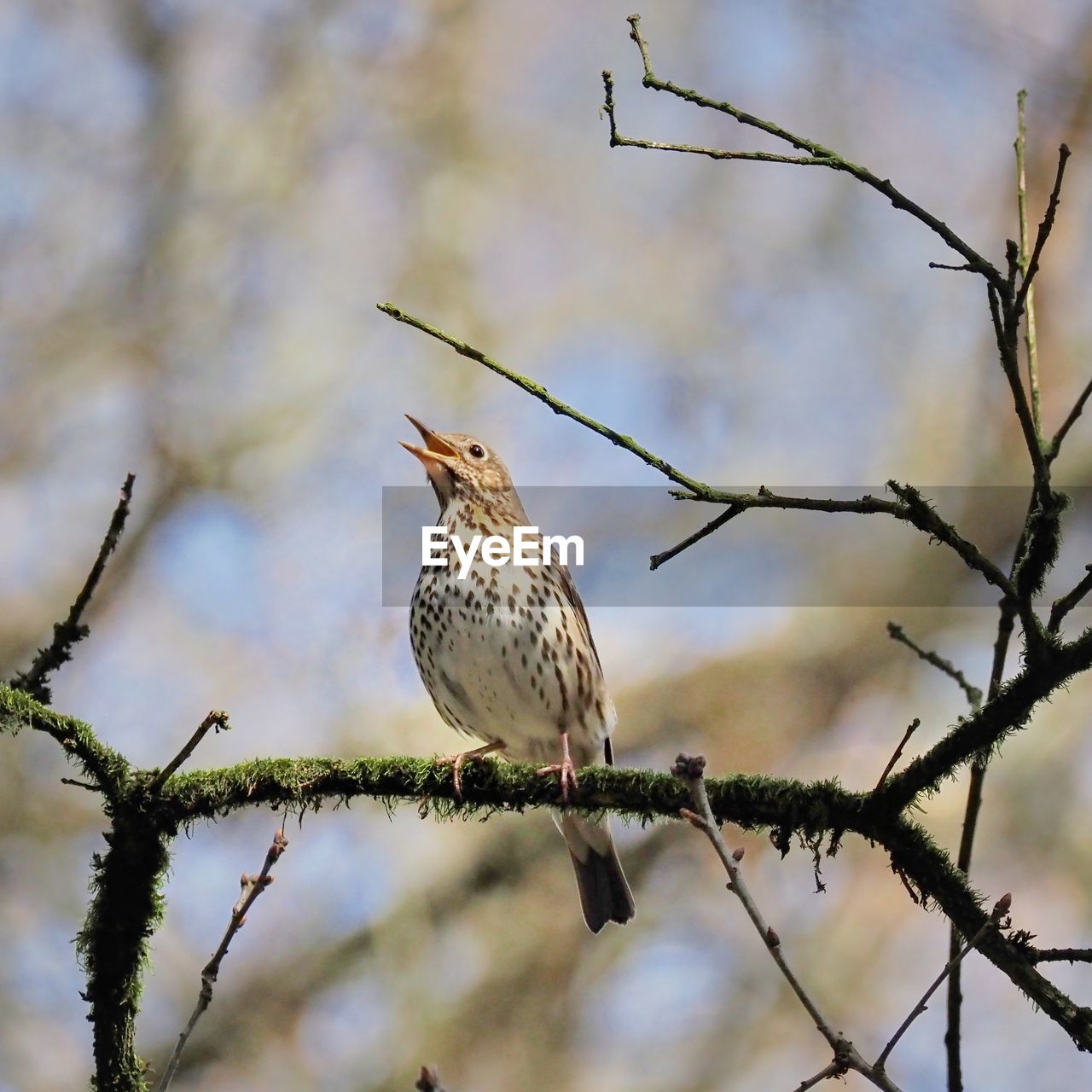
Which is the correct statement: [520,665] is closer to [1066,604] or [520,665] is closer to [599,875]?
[599,875]

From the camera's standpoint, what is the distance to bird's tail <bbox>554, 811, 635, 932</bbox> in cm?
459

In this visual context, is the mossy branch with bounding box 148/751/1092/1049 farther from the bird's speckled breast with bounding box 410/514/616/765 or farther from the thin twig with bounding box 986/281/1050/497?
the bird's speckled breast with bounding box 410/514/616/765

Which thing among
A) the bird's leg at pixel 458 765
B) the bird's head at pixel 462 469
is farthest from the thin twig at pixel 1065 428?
the bird's head at pixel 462 469

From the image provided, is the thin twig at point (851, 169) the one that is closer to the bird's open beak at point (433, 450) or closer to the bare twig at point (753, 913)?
the bare twig at point (753, 913)

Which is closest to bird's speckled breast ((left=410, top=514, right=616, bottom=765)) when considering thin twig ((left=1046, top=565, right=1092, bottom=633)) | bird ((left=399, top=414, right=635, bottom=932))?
bird ((left=399, top=414, right=635, bottom=932))

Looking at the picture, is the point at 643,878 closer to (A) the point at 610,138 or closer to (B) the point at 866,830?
(B) the point at 866,830

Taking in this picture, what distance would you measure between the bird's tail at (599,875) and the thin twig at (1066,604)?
101 inches

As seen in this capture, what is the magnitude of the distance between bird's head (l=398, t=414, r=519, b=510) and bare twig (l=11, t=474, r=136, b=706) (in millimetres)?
1738

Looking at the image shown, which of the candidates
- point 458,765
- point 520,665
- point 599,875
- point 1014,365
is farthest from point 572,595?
point 1014,365

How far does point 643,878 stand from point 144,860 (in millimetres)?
4521

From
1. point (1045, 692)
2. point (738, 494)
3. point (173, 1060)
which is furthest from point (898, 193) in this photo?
point (173, 1060)

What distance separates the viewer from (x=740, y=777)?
105 inches

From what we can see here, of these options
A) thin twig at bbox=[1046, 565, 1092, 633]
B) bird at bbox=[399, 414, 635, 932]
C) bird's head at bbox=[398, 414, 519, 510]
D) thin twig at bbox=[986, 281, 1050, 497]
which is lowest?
thin twig at bbox=[1046, 565, 1092, 633]

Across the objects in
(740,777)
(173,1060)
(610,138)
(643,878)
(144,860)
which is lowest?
(173,1060)
